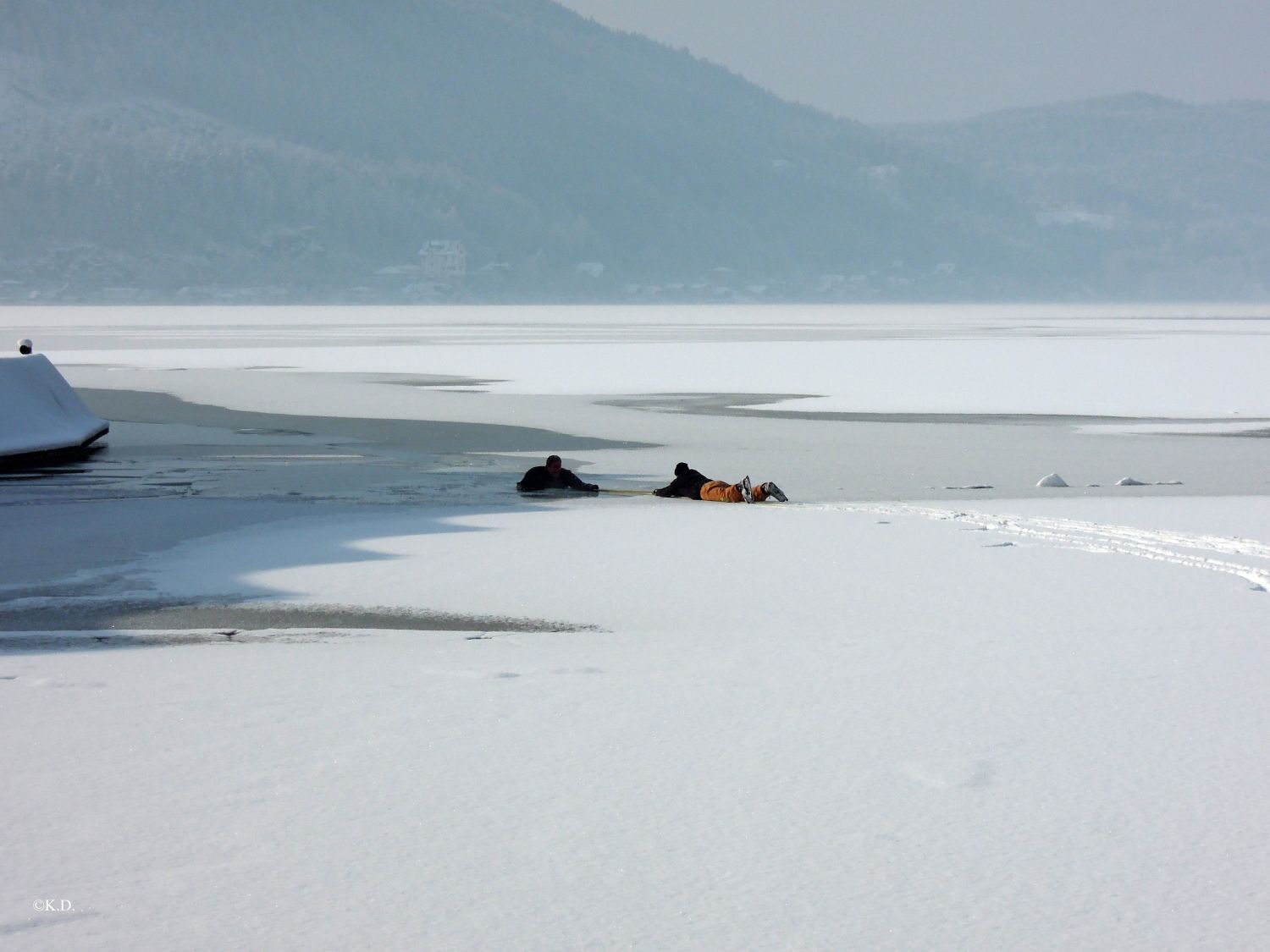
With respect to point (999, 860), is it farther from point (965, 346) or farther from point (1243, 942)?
point (965, 346)

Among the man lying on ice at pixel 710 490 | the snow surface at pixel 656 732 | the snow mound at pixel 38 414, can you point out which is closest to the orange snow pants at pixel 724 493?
the man lying on ice at pixel 710 490

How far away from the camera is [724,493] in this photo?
14.6 m

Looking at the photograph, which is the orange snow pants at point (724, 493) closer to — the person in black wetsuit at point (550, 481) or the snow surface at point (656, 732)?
the snow surface at point (656, 732)

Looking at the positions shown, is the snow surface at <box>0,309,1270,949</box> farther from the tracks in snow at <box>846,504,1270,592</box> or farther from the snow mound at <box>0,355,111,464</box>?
the snow mound at <box>0,355,111,464</box>

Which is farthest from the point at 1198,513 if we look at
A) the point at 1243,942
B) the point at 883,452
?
the point at 1243,942

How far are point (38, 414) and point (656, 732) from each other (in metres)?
15.7

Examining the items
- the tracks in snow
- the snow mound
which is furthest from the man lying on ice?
the snow mound

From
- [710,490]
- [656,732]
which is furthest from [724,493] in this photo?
[656,732]

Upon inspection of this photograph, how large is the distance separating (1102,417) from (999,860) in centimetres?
2033

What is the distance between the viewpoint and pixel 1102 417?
2441 cm

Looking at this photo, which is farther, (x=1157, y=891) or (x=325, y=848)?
(x=325, y=848)

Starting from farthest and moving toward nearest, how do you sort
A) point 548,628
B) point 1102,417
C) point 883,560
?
point 1102,417 → point 883,560 → point 548,628

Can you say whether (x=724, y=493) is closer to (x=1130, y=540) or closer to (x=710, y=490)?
(x=710, y=490)

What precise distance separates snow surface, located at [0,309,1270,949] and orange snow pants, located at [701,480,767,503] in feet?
0.73
